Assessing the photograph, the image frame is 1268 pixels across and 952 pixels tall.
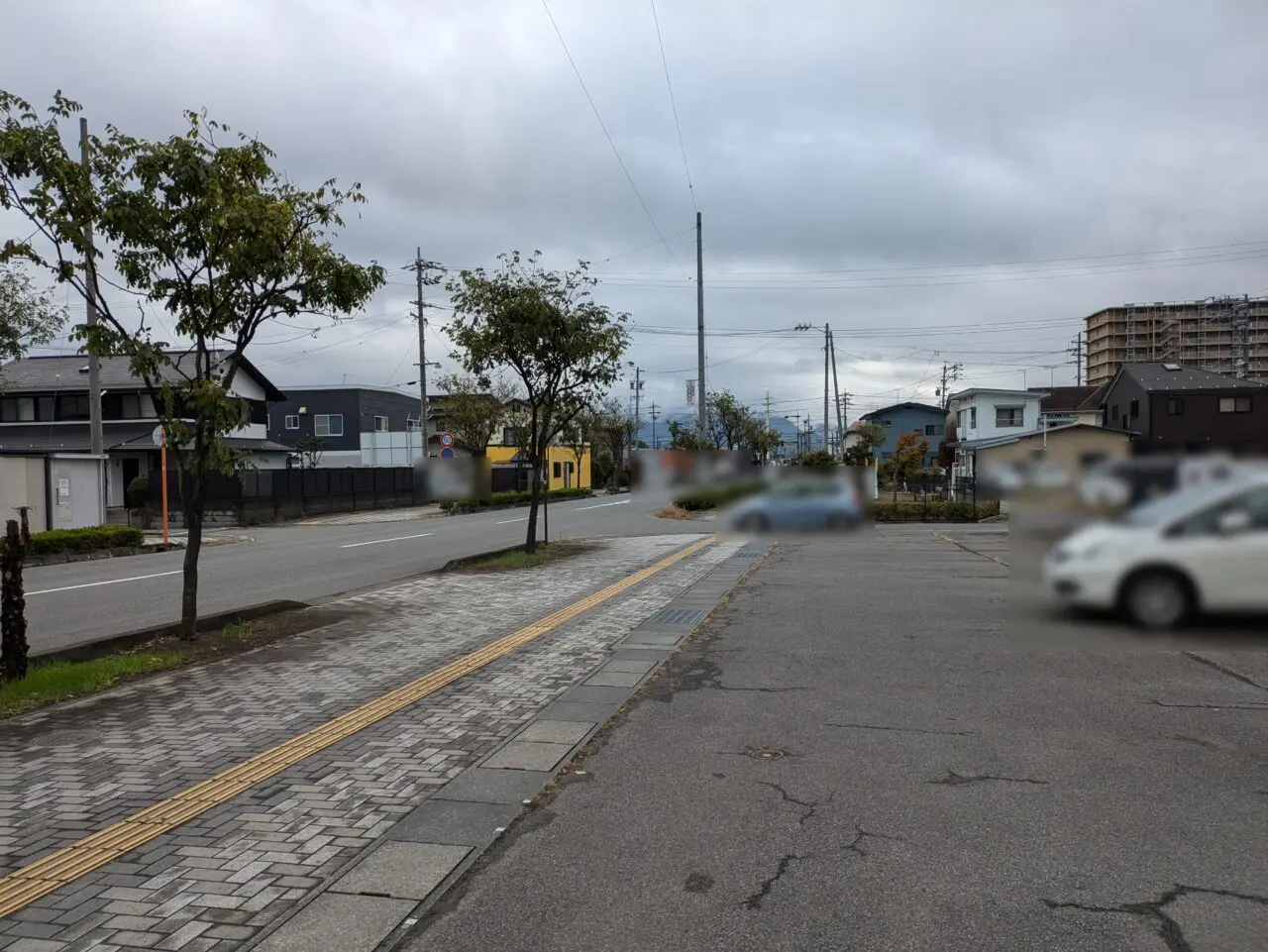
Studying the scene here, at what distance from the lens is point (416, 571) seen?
16141mm

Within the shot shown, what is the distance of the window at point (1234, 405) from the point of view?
12.8ft

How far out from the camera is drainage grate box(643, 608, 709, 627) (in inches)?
400

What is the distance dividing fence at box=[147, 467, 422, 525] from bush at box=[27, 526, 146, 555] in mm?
6913

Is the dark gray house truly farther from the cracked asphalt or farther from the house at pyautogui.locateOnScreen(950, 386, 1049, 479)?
the cracked asphalt

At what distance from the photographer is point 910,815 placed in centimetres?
437

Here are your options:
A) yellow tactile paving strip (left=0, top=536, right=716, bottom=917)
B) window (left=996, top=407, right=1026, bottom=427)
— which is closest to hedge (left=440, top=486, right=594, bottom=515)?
window (left=996, top=407, right=1026, bottom=427)

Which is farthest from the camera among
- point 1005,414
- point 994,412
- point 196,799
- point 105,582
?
point 994,412

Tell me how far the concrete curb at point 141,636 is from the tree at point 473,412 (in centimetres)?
3613

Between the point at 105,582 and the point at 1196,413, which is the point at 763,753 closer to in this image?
the point at 1196,413

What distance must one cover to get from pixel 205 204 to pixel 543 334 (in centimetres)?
828

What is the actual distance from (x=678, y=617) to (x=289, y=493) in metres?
28.2

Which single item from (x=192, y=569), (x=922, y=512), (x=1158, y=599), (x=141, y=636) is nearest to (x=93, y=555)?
(x=141, y=636)

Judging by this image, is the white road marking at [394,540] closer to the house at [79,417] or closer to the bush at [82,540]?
the bush at [82,540]

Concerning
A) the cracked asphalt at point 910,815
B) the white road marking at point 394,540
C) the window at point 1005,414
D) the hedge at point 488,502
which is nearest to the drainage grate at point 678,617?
the cracked asphalt at point 910,815
